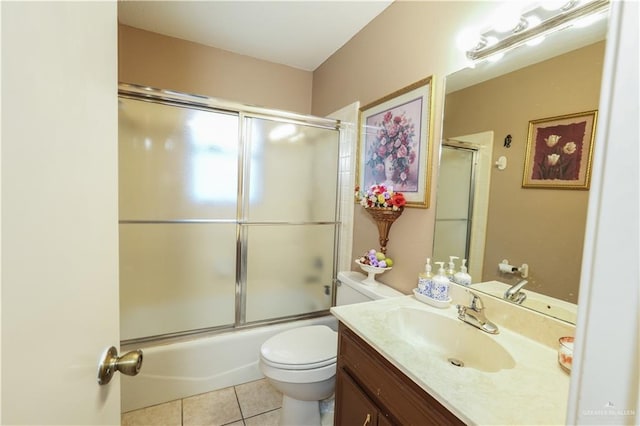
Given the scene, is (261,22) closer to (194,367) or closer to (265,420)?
(194,367)

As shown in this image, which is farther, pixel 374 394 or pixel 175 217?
pixel 175 217

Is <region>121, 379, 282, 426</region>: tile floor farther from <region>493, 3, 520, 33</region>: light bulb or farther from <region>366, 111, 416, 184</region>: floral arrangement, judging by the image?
<region>493, 3, 520, 33</region>: light bulb

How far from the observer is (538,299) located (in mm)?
978

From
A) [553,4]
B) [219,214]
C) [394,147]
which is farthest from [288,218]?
[553,4]

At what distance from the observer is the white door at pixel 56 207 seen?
0.31 m

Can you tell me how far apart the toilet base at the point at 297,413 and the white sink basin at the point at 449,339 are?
76 cm

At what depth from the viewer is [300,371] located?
1.31m

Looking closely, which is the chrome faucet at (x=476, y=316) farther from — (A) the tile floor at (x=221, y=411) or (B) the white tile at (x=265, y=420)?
(B) the white tile at (x=265, y=420)

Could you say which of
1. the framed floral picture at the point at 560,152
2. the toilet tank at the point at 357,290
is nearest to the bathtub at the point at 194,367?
the toilet tank at the point at 357,290

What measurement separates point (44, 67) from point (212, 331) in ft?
6.11

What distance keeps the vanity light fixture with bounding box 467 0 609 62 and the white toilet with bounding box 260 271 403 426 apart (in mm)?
1238

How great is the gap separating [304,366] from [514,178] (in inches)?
49.6

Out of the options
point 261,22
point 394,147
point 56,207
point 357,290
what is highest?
point 261,22

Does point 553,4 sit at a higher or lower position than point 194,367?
higher
